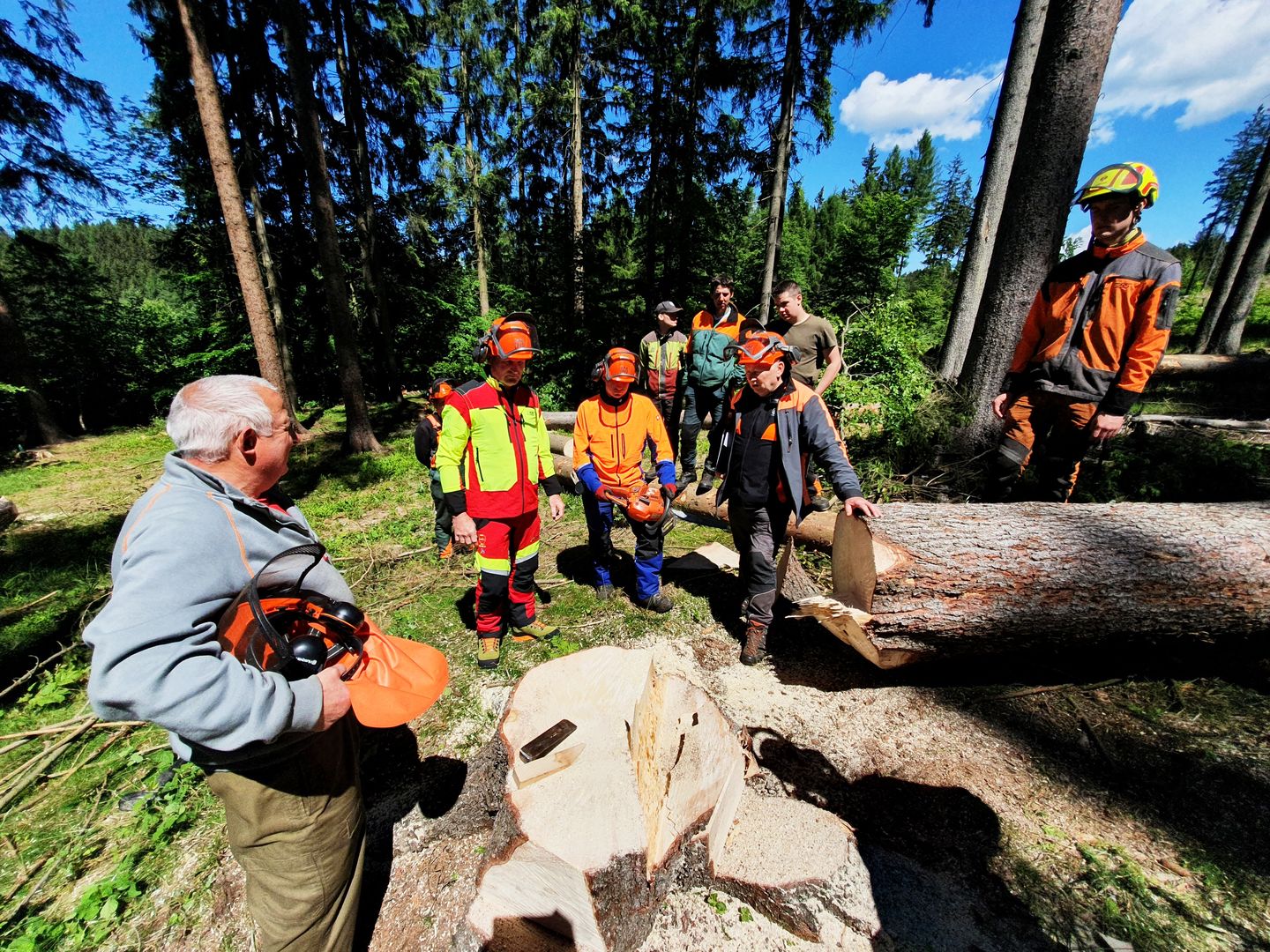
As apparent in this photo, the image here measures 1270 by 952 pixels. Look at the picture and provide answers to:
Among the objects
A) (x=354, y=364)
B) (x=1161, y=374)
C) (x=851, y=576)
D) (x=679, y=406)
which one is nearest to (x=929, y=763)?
(x=851, y=576)

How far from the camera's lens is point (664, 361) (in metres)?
7.06

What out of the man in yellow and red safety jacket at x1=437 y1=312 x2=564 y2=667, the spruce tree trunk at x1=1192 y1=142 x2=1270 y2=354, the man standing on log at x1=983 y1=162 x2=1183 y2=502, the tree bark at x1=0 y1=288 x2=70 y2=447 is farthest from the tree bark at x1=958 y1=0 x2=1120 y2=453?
the tree bark at x1=0 y1=288 x2=70 y2=447

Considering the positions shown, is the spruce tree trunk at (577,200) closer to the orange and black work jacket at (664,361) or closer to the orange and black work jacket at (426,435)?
the orange and black work jacket at (664,361)

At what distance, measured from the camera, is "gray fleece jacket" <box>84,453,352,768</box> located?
3.68ft

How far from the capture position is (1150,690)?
2.85m

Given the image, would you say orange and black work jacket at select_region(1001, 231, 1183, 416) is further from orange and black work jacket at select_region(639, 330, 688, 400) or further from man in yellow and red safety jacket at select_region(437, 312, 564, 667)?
orange and black work jacket at select_region(639, 330, 688, 400)

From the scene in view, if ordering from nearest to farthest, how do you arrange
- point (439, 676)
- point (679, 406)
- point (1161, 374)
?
point (439, 676)
point (679, 406)
point (1161, 374)

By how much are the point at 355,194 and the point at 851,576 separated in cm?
1694

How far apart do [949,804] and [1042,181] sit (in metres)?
4.97

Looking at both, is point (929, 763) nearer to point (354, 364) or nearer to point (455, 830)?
point (455, 830)

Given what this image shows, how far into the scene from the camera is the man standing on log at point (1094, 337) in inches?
116

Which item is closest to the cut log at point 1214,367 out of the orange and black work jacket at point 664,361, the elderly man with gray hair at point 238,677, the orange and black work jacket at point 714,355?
the orange and black work jacket at point 714,355

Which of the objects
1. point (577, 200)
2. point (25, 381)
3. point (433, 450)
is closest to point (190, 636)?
point (433, 450)

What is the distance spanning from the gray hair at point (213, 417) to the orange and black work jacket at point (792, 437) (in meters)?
2.67
